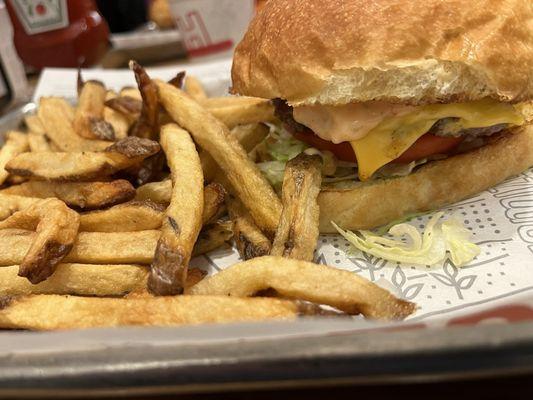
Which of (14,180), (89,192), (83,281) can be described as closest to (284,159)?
(89,192)

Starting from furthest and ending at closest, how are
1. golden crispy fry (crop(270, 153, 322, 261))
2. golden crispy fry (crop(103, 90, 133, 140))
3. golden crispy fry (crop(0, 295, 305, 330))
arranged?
golden crispy fry (crop(103, 90, 133, 140))
golden crispy fry (crop(270, 153, 322, 261))
golden crispy fry (crop(0, 295, 305, 330))

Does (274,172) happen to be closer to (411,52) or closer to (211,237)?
(211,237)

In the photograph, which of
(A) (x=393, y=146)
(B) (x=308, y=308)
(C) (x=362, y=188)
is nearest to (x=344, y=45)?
(A) (x=393, y=146)

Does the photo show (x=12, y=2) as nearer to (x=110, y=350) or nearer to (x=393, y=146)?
(x=393, y=146)

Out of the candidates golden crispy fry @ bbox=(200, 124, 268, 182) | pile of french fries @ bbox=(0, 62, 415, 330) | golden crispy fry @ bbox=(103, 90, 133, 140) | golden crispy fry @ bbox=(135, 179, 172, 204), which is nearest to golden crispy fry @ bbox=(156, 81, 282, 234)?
pile of french fries @ bbox=(0, 62, 415, 330)

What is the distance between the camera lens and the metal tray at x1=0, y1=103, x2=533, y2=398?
1089 mm

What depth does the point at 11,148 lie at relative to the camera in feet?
8.36

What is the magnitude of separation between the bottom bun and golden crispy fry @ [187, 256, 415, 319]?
1.73ft

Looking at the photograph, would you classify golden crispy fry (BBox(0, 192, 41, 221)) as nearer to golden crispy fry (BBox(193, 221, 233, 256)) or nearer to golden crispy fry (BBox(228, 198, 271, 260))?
golden crispy fry (BBox(193, 221, 233, 256))

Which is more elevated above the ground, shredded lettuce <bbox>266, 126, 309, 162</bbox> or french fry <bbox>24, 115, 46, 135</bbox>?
shredded lettuce <bbox>266, 126, 309, 162</bbox>

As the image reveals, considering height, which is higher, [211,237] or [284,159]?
[284,159]

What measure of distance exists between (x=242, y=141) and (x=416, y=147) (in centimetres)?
73

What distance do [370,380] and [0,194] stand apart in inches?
65.6

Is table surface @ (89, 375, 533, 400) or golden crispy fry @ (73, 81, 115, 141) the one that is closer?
table surface @ (89, 375, 533, 400)
